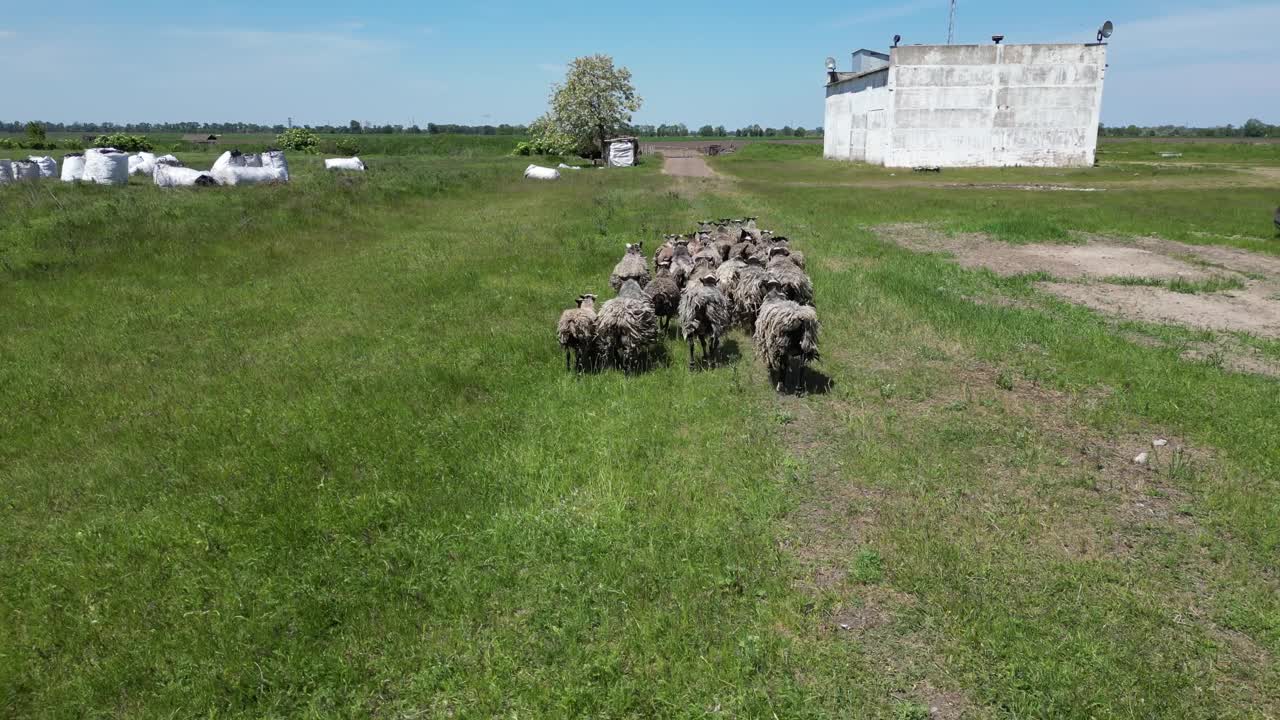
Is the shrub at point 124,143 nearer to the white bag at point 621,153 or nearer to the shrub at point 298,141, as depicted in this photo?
the shrub at point 298,141

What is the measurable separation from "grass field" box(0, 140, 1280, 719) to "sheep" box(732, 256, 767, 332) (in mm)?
882

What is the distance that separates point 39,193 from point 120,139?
47.2 metres

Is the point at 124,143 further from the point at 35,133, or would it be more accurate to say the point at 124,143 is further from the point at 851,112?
the point at 851,112

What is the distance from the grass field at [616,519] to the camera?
4539 mm

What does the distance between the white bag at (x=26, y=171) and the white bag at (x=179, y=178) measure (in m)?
3.85

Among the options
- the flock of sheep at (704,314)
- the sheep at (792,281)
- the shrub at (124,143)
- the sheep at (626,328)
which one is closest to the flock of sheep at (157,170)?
the flock of sheep at (704,314)

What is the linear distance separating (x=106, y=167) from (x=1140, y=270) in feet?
111

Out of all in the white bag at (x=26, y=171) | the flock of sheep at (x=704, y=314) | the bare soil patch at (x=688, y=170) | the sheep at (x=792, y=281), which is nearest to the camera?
the flock of sheep at (x=704, y=314)

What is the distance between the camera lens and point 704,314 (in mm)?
9984

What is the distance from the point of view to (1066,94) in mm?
51812

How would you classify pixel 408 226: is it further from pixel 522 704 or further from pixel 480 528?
pixel 522 704

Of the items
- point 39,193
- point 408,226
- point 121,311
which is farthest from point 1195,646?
point 39,193

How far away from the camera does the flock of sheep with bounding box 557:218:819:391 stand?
897cm

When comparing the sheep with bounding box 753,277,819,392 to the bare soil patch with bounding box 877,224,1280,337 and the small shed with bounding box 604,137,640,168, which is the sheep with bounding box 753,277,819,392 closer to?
the bare soil patch with bounding box 877,224,1280,337
